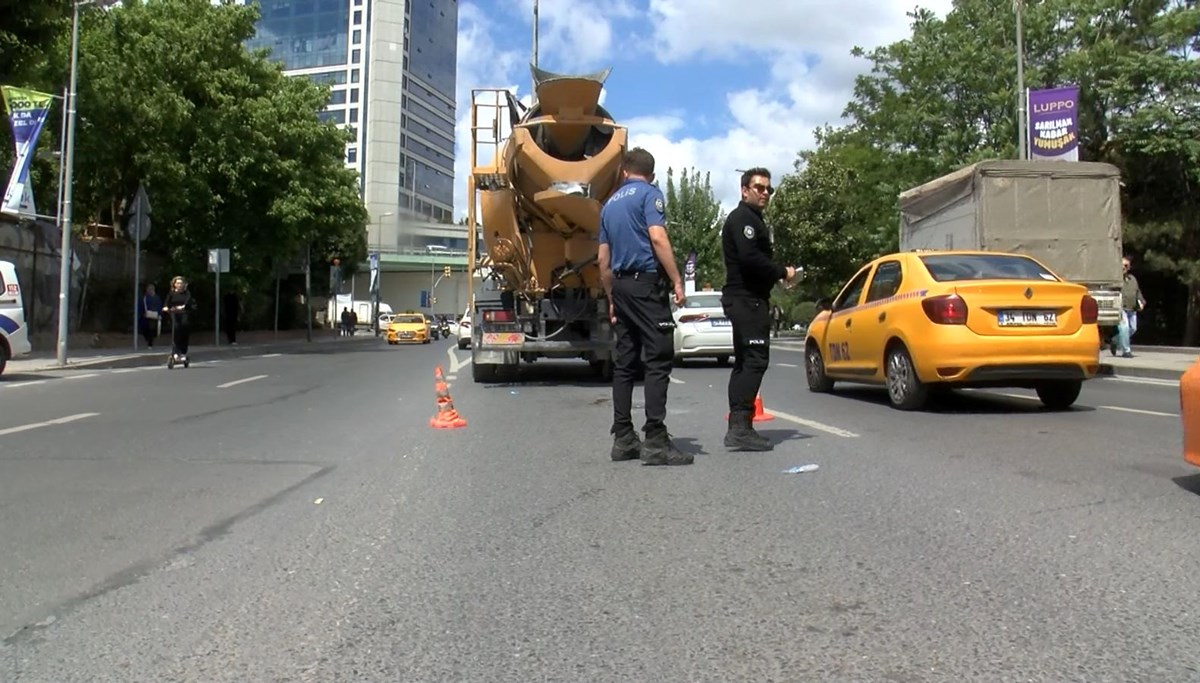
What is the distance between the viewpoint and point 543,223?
44.2ft

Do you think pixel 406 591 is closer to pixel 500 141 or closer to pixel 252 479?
pixel 252 479

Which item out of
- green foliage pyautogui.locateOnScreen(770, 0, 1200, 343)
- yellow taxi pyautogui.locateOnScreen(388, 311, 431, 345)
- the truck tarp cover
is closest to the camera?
the truck tarp cover

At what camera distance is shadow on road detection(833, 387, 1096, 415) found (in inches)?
368

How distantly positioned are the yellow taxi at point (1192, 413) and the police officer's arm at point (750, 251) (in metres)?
2.50

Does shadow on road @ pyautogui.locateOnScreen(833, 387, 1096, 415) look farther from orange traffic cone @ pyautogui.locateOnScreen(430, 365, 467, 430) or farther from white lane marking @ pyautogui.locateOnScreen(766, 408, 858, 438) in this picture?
orange traffic cone @ pyautogui.locateOnScreen(430, 365, 467, 430)

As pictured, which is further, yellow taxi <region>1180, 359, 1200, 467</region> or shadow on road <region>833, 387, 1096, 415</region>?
shadow on road <region>833, 387, 1096, 415</region>

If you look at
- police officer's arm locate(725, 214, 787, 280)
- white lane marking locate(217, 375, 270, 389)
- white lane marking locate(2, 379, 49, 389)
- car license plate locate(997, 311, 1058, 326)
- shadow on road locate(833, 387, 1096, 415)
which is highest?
police officer's arm locate(725, 214, 787, 280)

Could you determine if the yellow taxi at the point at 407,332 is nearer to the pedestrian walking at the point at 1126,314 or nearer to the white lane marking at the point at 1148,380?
the pedestrian walking at the point at 1126,314

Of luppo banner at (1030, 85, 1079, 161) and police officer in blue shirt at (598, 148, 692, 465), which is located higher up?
luppo banner at (1030, 85, 1079, 161)

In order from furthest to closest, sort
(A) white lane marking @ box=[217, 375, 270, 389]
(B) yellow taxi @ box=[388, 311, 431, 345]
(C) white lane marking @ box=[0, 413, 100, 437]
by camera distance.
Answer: (B) yellow taxi @ box=[388, 311, 431, 345] < (A) white lane marking @ box=[217, 375, 270, 389] < (C) white lane marking @ box=[0, 413, 100, 437]

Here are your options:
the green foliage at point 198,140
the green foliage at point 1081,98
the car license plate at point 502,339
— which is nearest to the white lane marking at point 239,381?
the car license plate at point 502,339

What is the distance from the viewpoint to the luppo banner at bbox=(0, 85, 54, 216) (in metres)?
18.8

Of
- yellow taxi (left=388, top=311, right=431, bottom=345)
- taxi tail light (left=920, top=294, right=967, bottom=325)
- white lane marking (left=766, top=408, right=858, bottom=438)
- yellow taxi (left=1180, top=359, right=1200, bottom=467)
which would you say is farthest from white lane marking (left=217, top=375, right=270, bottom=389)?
yellow taxi (left=388, top=311, right=431, bottom=345)

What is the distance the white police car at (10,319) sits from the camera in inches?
608
